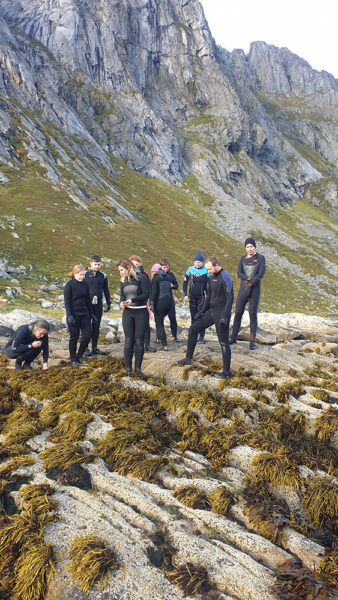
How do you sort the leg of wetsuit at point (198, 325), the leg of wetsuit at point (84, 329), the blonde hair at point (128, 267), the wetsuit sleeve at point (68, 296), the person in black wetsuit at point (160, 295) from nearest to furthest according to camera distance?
the blonde hair at point (128, 267) → the leg of wetsuit at point (198, 325) → the wetsuit sleeve at point (68, 296) → the leg of wetsuit at point (84, 329) → the person in black wetsuit at point (160, 295)

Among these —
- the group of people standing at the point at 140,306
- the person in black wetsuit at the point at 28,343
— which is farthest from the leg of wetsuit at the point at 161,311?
the person in black wetsuit at the point at 28,343

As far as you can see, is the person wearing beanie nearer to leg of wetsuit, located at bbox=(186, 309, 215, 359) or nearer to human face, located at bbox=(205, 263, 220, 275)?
leg of wetsuit, located at bbox=(186, 309, 215, 359)

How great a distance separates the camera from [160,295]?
43.3 ft

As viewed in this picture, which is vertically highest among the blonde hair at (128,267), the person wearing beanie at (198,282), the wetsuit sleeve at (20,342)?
the blonde hair at (128,267)

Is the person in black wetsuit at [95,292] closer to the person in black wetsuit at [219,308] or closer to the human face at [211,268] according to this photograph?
the person in black wetsuit at [219,308]

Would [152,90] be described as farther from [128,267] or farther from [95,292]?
[128,267]

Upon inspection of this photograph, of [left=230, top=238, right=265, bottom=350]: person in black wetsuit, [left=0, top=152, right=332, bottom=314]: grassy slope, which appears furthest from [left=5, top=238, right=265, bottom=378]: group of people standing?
[left=0, top=152, right=332, bottom=314]: grassy slope

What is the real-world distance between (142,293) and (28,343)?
4289mm

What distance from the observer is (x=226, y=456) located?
6570 millimetres

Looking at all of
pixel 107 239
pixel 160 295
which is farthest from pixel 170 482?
pixel 107 239

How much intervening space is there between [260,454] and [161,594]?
320cm

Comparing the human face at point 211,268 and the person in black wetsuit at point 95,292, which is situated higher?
the human face at point 211,268

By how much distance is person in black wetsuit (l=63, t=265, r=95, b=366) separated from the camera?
35.6 ft

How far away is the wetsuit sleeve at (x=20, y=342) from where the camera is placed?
10.3 metres
